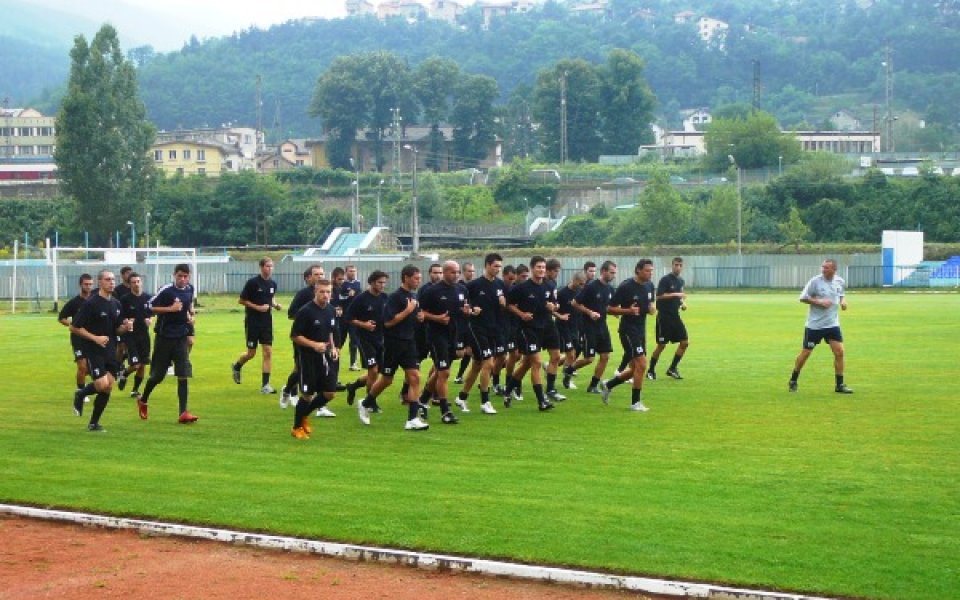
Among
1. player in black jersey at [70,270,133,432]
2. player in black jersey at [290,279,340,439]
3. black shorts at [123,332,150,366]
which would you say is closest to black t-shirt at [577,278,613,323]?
player in black jersey at [290,279,340,439]

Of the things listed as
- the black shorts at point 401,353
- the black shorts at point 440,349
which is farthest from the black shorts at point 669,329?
the black shorts at point 401,353

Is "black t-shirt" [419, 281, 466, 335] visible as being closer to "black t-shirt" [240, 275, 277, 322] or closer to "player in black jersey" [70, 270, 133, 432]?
"player in black jersey" [70, 270, 133, 432]

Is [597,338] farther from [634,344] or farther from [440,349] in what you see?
[440,349]

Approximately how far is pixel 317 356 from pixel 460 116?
501 feet

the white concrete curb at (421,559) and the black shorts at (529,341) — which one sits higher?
the black shorts at (529,341)

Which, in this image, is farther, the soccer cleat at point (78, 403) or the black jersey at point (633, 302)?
the black jersey at point (633, 302)

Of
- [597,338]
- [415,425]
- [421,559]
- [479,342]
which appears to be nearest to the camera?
[421,559]

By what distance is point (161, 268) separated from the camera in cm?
7306

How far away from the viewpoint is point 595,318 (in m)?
23.9

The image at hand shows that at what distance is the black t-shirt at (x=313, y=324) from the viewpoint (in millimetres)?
18578

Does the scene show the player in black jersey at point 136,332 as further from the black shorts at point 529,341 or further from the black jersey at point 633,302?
the black jersey at point 633,302

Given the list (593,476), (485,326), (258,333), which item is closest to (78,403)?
(258,333)

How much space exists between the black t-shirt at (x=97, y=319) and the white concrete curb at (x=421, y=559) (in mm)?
5635

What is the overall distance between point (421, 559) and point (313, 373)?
7.16 metres
